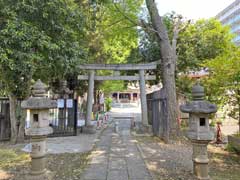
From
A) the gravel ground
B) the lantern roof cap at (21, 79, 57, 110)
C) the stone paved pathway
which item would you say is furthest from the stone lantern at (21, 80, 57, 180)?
the gravel ground

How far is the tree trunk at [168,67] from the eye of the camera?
811 centimetres

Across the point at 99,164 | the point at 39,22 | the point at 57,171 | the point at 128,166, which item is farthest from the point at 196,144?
the point at 39,22

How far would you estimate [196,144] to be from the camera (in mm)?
4566

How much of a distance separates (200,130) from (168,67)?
14.1ft

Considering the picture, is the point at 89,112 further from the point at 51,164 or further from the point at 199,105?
the point at 199,105

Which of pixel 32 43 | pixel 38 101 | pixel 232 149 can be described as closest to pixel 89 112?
pixel 32 43

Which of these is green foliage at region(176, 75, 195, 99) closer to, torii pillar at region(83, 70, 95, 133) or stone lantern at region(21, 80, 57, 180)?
torii pillar at region(83, 70, 95, 133)

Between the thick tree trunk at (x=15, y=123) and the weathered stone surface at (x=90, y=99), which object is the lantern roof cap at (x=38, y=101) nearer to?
the thick tree trunk at (x=15, y=123)

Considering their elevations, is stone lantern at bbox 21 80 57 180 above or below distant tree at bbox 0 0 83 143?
below

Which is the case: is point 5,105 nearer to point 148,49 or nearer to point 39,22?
point 39,22

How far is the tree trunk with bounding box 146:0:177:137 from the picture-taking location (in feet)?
26.6

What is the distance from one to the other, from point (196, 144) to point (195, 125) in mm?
377

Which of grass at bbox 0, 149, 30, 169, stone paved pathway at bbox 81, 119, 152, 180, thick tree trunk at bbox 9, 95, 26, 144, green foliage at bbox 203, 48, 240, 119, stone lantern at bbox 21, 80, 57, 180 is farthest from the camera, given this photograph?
thick tree trunk at bbox 9, 95, 26, 144

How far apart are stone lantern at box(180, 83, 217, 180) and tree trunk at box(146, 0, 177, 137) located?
3.48 meters
